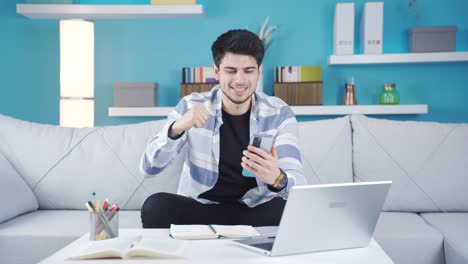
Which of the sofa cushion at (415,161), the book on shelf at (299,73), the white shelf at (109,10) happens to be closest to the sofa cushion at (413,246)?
the sofa cushion at (415,161)

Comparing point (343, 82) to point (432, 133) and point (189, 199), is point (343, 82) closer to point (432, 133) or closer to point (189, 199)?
point (432, 133)

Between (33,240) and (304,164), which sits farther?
(304,164)

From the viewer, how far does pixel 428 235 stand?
6.19 feet

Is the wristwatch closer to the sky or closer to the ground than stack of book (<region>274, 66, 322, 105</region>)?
closer to the ground

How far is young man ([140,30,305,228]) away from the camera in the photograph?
1.73 meters

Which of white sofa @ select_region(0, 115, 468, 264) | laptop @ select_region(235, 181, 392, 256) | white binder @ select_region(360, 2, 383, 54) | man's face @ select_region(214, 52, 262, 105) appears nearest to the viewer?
laptop @ select_region(235, 181, 392, 256)

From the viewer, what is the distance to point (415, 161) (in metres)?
2.34

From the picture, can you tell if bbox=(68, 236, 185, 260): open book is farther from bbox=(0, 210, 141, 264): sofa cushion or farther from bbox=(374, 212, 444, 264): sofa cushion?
bbox=(374, 212, 444, 264): sofa cushion

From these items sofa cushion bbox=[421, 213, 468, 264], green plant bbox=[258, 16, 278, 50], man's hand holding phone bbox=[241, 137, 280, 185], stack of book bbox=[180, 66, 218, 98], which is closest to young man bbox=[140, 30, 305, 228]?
man's hand holding phone bbox=[241, 137, 280, 185]

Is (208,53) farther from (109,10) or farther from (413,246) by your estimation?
(413,246)

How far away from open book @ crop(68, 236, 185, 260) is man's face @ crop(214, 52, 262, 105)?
30.4 inches

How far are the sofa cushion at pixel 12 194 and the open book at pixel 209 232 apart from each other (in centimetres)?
99

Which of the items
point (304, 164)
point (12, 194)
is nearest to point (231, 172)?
point (304, 164)

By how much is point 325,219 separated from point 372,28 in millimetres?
2261
